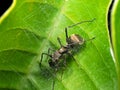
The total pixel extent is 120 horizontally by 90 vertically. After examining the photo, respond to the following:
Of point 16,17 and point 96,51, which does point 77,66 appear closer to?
point 96,51

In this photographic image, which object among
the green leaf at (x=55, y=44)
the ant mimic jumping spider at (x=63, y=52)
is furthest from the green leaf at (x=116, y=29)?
the ant mimic jumping spider at (x=63, y=52)

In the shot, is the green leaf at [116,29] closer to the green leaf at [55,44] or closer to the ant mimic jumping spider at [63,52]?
the green leaf at [55,44]

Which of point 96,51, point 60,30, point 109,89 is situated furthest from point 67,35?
point 109,89

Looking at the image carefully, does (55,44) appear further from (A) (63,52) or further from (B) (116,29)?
(A) (63,52)

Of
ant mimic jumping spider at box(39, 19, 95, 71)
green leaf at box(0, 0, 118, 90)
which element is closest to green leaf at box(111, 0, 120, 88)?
green leaf at box(0, 0, 118, 90)

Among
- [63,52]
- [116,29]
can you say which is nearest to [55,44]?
[116,29]

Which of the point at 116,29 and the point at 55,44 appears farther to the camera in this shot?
the point at 55,44

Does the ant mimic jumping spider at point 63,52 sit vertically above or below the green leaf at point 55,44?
below

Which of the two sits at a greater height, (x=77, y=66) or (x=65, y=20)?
(x=65, y=20)
